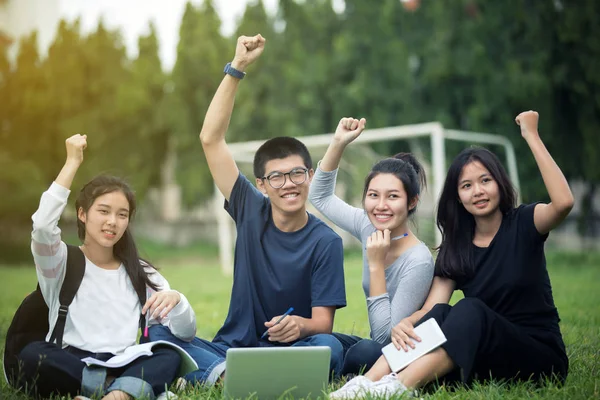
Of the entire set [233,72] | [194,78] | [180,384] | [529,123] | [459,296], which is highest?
[194,78]

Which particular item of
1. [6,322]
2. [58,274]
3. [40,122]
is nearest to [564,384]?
[58,274]

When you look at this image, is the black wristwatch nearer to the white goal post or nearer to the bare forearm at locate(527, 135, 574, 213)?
the bare forearm at locate(527, 135, 574, 213)

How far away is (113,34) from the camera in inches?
728

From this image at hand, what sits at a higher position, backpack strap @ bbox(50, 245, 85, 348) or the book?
backpack strap @ bbox(50, 245, 85, 348)

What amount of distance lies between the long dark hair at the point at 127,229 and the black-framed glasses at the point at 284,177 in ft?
1.98

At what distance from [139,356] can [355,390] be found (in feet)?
2.80

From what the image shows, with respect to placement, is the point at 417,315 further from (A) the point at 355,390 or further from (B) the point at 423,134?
(B) the point at 423,134

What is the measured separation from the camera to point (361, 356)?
3.10m

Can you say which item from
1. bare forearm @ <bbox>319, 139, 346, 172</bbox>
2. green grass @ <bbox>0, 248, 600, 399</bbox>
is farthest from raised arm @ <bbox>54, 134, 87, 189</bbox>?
bare forearm @ <bbox>319, 139, 346, 172</bbox>

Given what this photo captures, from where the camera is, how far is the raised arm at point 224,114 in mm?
3035

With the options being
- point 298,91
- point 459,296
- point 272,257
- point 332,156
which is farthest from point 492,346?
point 298,91

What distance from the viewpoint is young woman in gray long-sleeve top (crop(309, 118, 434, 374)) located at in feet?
9.83

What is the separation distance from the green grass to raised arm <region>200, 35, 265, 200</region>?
0.53m

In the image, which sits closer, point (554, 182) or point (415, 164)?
point (554, 182)
